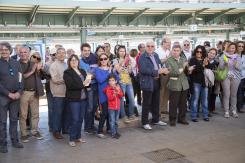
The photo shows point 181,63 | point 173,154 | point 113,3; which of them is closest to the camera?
point 173,154

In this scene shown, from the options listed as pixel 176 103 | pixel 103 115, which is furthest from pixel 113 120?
pixel 176 103

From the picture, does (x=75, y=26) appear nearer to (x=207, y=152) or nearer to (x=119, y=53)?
(x=119, y=53)

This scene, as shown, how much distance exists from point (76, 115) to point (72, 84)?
574mm

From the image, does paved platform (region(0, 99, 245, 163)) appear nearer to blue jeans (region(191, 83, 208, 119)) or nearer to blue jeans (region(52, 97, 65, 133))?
blue jeans (region(52, 97, 65, 133))

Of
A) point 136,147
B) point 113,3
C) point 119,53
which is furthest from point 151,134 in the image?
point 113,3

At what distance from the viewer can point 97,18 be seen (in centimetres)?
1320

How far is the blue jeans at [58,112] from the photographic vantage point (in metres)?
6.29

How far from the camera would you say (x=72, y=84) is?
19.1 feet

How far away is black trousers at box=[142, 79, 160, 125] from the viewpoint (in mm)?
6946

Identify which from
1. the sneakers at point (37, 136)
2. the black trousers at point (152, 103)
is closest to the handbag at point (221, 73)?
the black trousers at point (152, 103)

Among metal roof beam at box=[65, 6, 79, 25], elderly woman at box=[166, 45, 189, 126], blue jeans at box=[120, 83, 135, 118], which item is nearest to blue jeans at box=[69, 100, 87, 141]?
blue jeans at box=[120, 83, 135, 118]

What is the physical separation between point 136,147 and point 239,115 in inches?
144

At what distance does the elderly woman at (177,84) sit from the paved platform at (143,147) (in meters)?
0.36

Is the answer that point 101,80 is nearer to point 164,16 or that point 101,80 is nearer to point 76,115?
point 76,115
